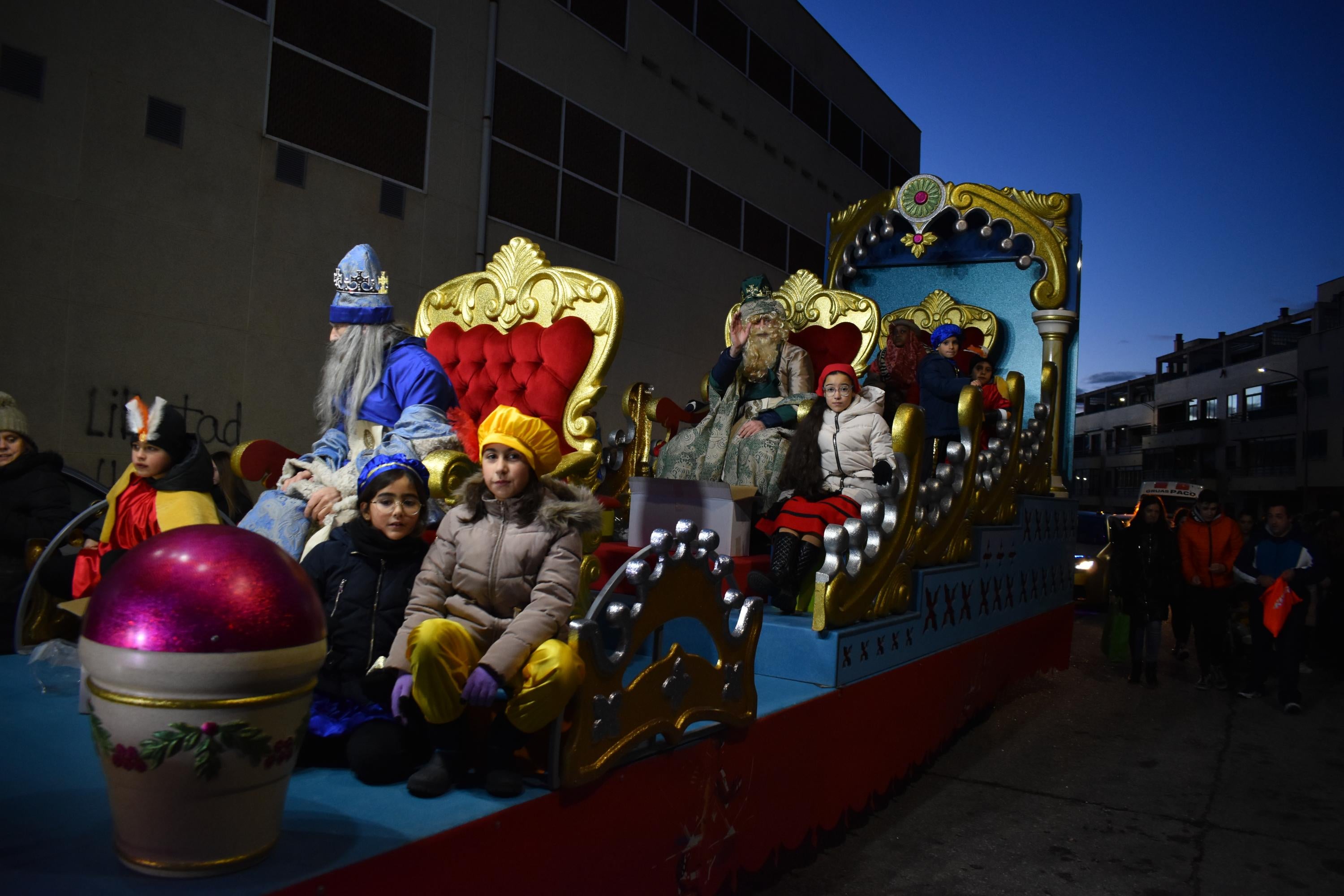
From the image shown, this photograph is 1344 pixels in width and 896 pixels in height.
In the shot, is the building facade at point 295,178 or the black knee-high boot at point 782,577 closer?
the black knee-high boot at point 782,577

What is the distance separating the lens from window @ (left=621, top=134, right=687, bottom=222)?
12781mm

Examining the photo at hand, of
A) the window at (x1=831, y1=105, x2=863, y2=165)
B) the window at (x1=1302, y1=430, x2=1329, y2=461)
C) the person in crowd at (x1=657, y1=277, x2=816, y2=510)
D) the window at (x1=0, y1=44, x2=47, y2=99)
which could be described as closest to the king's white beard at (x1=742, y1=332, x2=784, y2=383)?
the person in crowd at (x1=657, y1=277, x2=816, y2=510)

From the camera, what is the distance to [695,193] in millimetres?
14266

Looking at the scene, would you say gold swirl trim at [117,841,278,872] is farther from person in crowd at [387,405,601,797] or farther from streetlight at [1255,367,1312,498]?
streetlight at [1255,367,1312,498]

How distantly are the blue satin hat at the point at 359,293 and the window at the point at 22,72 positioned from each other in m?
4.55

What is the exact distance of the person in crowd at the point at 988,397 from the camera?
18.9 feet

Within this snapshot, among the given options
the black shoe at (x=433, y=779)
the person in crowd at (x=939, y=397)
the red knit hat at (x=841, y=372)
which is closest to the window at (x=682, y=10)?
the person in crowd at (x=939, y=397)

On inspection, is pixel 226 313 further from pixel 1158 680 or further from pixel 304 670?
pixel 1158 680

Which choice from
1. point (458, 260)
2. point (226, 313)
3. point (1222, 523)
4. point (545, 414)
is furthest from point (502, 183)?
point (1222, 523)

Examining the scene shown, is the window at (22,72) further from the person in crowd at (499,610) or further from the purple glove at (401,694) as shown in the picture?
the purple glove at (401,694)

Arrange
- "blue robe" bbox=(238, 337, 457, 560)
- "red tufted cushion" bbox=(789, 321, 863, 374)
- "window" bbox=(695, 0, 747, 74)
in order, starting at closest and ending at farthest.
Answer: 1. "blue robe" bbox=(238, 337, 457, 560)
2. "red tufted cushion" bbox=(789, 321, 863, 374)
3. "window" bbox=(695, 0, 747, 74)

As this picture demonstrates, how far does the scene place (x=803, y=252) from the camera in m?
17.4

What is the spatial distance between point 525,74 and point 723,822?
9943mm

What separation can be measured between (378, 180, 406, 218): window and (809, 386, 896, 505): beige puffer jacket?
622 centimetres
